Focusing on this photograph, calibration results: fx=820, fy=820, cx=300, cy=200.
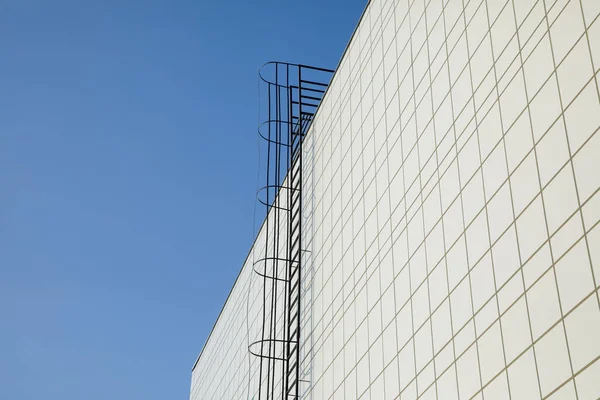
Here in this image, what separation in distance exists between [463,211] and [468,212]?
0.53ft

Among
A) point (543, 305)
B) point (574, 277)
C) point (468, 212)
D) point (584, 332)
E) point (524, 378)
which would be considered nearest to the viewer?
point (584, 332)

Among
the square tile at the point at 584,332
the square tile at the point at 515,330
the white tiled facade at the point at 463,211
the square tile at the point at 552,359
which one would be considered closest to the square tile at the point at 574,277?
the white tiled facade at the point at 463,211

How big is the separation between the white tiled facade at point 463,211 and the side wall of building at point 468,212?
0.08 feet

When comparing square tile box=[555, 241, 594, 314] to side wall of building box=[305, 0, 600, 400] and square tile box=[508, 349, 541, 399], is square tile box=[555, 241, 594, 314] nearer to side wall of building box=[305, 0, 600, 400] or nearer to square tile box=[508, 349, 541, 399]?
side wall of building box=[305, 0, 600, 400]

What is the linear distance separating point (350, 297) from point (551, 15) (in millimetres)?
6906

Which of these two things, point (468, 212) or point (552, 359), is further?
point (468, 212)

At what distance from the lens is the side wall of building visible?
8.32 m

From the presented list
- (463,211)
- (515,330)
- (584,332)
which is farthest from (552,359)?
(463,211)

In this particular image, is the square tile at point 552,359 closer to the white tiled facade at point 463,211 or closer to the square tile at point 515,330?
the white tiled facade at point 463,211

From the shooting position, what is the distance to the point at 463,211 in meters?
10.7

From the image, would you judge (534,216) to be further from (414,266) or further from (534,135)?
(414,266)

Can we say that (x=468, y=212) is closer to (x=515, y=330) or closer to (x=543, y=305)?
(x=515, y=330)

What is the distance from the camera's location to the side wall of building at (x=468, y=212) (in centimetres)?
832

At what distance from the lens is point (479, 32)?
36.9ft
